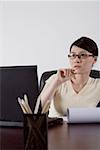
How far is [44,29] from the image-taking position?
10.4ft

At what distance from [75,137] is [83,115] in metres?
Result: 0.30

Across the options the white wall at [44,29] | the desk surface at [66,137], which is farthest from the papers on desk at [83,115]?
the white wall at [44,29]

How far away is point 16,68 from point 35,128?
39 cm

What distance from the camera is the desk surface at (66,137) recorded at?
102 cm

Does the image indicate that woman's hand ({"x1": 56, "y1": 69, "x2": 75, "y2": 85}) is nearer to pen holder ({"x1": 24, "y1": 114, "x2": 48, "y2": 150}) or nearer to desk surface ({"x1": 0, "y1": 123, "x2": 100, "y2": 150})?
desk surface ({"x1": 0, "y1": 123, "x2": 100, "y2": 150})

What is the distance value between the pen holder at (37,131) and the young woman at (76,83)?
99cm

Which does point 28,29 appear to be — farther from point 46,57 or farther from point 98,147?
point 98,147

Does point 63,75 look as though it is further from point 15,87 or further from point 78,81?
point 15,87

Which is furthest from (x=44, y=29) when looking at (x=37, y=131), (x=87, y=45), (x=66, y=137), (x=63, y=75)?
(x=37, y=131)

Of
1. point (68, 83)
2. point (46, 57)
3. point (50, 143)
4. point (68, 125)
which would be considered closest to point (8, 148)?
point (50, 143)

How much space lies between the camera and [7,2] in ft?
10.6

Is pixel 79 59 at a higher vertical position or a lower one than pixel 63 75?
higher

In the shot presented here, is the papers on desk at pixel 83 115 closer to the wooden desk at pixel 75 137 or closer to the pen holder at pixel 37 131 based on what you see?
the wooden desk at pixel 75 137

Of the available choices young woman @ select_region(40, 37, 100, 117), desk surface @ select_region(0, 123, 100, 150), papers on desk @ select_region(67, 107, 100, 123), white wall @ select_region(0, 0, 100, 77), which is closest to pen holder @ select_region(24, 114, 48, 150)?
desk surface @ select_region(0, 123, 100, 150)
